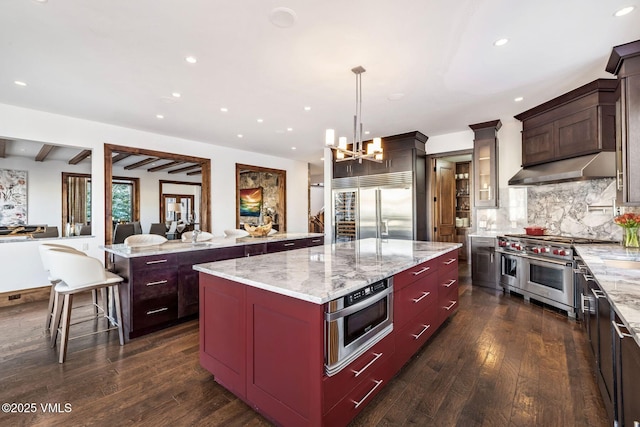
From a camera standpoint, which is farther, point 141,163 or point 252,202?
point 252,202

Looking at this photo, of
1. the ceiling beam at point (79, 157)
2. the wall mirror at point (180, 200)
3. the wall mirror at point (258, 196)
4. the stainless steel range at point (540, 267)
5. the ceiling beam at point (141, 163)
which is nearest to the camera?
the stainless steel range at point (540, 267)

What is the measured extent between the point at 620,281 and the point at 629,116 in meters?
1.72

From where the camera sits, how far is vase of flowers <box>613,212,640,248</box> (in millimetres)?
2633

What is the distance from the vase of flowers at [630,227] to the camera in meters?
2.63

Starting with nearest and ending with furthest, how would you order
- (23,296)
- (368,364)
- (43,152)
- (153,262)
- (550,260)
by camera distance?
(368,364)
(153,262)
(550,260)
(23,296)
(43,152)

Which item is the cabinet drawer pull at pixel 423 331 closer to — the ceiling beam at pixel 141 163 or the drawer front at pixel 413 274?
the drawer front at pixel 413 274

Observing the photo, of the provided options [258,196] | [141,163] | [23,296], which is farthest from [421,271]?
[141,163]

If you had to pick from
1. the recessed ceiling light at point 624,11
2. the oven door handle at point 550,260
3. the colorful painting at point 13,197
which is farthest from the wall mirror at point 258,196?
the recessed ceiling light at point 624,11

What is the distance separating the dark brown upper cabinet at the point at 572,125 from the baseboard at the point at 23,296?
7.17 m

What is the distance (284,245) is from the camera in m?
4.20

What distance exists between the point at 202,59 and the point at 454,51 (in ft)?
7.32

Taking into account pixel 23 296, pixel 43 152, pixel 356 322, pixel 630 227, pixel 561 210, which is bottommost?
pixel 23 296

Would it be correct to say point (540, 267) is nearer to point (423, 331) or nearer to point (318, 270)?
point (423, 331)

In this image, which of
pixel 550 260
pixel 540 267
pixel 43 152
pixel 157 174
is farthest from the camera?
pixel 157 174
